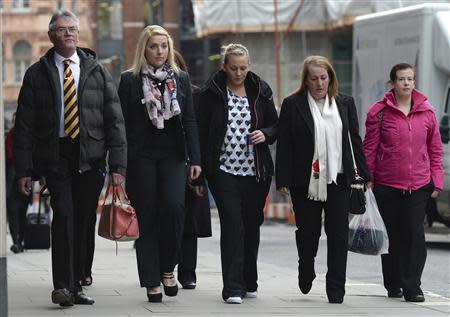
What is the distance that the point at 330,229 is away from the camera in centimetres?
1061

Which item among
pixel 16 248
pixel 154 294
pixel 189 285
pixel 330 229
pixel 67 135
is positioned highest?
pixel 67 135

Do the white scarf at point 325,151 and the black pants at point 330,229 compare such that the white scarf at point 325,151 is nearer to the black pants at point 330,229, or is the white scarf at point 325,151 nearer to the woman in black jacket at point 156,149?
the black pants at point 330,229

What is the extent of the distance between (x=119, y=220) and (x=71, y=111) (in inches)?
31.2

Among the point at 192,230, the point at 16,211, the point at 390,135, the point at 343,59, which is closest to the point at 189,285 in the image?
the point at 192,230

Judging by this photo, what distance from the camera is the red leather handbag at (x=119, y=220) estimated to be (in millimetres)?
9961

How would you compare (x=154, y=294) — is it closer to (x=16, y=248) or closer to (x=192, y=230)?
(x=192, y=230)

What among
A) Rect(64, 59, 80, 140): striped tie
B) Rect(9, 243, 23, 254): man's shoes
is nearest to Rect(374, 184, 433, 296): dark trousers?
Rect(64, 59, 80, 140): striped tie

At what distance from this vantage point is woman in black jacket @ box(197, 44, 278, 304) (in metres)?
10.5

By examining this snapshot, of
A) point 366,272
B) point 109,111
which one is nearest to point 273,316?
point 109,111

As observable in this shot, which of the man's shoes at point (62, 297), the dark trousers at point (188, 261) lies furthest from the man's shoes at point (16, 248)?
the man's shoes at point (62, 297)

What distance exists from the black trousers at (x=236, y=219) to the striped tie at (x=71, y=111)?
3.97 ft

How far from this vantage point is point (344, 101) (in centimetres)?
1068

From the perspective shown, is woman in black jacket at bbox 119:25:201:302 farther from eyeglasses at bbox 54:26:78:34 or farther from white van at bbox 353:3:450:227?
white van at bbox 353:3:450:227

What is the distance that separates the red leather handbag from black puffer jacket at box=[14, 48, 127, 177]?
8.8 inches
